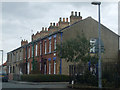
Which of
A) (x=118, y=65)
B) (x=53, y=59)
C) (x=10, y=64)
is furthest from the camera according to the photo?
(x=10, y=64)

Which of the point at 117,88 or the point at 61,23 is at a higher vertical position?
the point at 61,23

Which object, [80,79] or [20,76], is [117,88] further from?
[20,76]

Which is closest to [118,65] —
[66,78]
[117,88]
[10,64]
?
[117,88]

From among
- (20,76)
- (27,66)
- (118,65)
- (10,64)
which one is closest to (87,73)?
(118,65)

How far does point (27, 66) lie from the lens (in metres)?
51.7

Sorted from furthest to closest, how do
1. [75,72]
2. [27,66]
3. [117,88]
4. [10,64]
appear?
1. [10,64]
2. [27,66]
3. [75,72]
4. [117,88]

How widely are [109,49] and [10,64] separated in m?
33.4

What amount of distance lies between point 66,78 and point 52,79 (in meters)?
1.96

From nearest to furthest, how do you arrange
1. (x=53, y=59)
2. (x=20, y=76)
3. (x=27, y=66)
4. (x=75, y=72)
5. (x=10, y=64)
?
(x=75, y=72), (x=53, y=59), (x=20, y=76), (x=27, y=66), (x=10, y=64)

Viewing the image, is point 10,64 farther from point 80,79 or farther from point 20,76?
point 80,79

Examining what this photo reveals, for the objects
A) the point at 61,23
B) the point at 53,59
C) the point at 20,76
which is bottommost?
the point at 20,76

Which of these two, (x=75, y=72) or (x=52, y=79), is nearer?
(x=75, y=72)

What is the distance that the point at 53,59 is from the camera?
128 feet

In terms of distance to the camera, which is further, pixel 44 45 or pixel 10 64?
pixel 10 64
